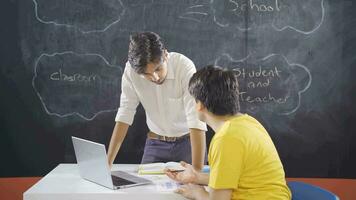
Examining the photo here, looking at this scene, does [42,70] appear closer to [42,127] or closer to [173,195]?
[42,127]

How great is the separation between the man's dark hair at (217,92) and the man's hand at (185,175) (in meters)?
0.39

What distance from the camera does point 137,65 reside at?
7.49ft

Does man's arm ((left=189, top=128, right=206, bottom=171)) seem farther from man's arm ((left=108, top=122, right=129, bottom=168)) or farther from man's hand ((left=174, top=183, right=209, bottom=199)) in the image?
man's arm ((left=108, top=122, right=129, bottom=168))

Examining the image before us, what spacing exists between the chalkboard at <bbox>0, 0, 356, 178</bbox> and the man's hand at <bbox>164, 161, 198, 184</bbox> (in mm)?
1111

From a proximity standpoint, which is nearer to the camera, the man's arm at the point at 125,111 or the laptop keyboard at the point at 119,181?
the laptop keyboard at the point at 119,181

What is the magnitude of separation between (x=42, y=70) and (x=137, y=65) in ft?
4.09

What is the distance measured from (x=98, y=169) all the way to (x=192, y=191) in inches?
17.4

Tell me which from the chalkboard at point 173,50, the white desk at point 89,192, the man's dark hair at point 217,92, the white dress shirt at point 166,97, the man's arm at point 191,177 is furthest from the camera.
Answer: the chalkboard at point 173,50

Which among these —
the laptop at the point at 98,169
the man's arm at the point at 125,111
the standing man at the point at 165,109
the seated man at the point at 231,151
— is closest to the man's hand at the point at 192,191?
the seated man at the point at 231,151

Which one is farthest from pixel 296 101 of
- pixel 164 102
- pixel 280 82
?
pixel 164 102

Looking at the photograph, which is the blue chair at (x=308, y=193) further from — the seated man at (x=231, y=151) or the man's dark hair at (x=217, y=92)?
the man's dark hair at (x=217, y=92)

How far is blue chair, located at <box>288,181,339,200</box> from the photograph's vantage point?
1.94 meters

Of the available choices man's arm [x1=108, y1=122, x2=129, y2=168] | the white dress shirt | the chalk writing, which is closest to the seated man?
the white dress shirt

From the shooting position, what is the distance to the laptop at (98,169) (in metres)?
2.03
